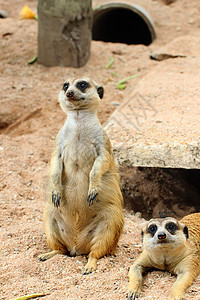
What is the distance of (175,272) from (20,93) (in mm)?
4149

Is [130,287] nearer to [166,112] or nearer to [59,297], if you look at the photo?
[59,297]

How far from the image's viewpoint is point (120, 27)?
10797mm

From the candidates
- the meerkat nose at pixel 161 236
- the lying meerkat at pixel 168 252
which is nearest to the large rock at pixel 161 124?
the lying meerkat at pixel 168 252

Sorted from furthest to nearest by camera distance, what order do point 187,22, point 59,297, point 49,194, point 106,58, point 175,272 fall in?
1. point 187,22
2. point 106,58
3. point 49,194
4. point 175,272
5. point 59,297

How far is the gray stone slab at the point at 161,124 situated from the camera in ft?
12.4

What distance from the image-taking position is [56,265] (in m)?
3.01

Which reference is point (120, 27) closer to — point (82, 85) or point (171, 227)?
point (82, 85)

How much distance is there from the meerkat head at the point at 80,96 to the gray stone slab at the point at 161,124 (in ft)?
2.56

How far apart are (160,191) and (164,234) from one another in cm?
202

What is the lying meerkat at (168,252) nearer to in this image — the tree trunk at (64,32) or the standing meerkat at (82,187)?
the standing meerkat at (82,187)

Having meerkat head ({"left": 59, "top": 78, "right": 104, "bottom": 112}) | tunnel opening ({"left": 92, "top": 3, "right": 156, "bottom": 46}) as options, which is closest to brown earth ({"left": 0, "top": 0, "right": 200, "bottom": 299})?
tunnel opening ({"left": 92, "top": 3, "right": 156, "bottom": 46})

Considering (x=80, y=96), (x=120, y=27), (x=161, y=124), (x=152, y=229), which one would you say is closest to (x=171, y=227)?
(x=152, y=229)

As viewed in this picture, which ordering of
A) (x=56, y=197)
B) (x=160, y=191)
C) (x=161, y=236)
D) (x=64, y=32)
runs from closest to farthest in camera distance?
(x=161, y=236) → (x=56, y=197) → (x=160, y=191) → (x=64, y=32)

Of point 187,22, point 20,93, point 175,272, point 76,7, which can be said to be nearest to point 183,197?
point 175,272
